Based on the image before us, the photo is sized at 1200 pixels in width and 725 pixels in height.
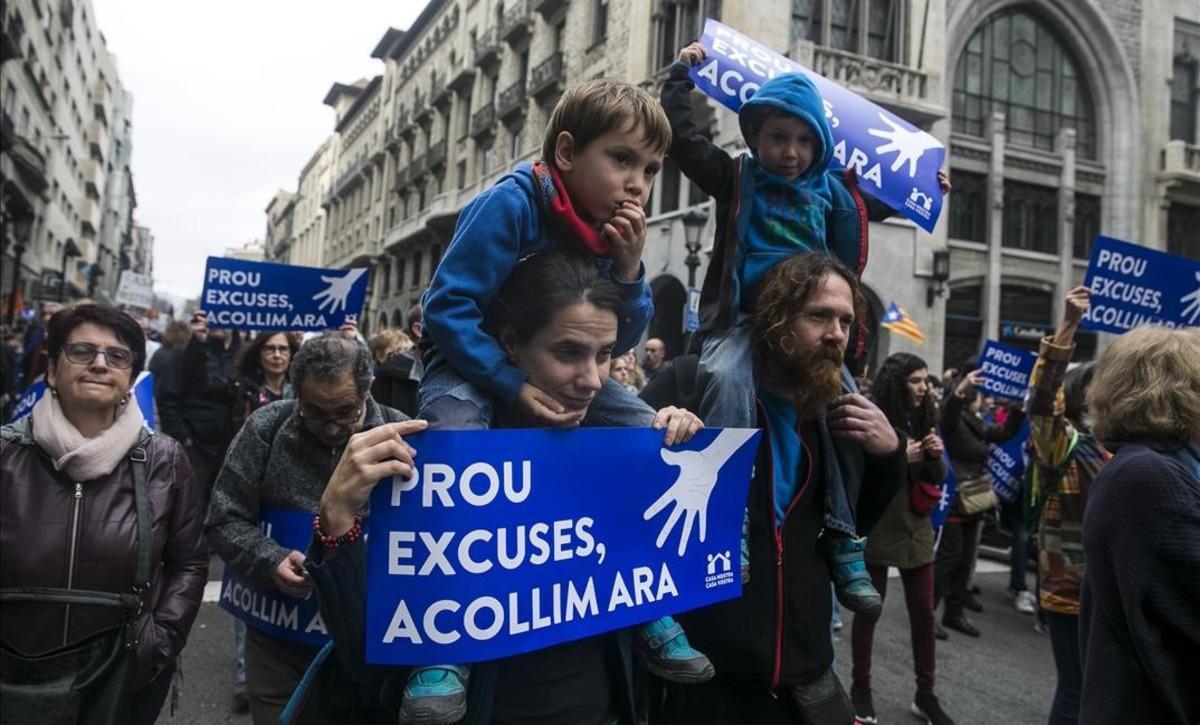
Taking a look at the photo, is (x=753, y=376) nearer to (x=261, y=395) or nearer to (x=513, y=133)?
(x=261, y=395)

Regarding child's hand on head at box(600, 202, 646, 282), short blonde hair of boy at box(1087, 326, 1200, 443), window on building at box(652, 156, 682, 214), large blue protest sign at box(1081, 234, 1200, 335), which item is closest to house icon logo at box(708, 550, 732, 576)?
child's hand on head at box(600, 202, 646, 282)

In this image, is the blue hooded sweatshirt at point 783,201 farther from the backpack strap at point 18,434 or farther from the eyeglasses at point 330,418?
the backpack strap at point 18,434

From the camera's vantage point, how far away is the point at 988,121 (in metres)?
20.8

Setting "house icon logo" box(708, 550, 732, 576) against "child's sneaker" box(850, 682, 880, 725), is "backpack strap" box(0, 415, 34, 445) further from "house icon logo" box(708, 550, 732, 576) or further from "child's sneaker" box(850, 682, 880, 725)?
"child's sneaker" box(850, 682, 880, 725)

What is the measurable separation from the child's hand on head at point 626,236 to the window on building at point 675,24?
18.9 metres

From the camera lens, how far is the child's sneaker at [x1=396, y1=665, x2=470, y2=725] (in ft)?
4.45

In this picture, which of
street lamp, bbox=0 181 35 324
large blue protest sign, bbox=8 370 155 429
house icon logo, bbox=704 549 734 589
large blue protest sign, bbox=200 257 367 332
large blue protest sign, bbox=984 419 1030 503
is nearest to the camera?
house icon logo, bbox=704 549 734 589

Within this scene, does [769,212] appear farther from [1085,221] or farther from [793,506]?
[1085,221]

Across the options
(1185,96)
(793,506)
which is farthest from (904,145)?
(1185,96)

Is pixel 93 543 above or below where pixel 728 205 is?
below

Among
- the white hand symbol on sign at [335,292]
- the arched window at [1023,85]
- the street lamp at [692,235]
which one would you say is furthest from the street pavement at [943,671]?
the arched window at [1023,85]

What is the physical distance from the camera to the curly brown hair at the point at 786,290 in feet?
6.78

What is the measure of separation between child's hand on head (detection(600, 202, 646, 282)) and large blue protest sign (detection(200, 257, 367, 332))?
5.22 meters

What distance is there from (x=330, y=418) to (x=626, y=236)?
1.66 meters
